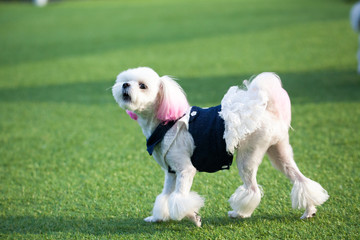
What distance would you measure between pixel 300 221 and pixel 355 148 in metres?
1.32

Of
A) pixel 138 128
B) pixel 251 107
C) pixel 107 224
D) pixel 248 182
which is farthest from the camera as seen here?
pixel 138 128

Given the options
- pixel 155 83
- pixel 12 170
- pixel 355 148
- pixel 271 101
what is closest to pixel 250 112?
pixel 271 101

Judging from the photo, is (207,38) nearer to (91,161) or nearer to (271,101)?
(91,161)

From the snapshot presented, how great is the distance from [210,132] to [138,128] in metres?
2.06

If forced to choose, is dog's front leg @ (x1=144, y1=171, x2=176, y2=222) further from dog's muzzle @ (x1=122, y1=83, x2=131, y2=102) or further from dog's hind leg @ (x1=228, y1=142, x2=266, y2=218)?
dog's muzzle @ (x1=122, y1=83, x2=131, y2=102)

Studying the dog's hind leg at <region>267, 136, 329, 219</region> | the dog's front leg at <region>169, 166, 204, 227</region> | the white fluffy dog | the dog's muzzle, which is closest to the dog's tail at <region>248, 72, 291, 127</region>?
the white fluffy dog

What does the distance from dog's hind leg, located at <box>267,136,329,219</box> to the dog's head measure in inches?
23.8

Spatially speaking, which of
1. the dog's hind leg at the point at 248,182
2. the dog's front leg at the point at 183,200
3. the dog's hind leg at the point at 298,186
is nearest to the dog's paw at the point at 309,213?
the dog's hind leg at the point at 298,186

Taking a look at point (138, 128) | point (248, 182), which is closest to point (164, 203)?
point (248, 182)

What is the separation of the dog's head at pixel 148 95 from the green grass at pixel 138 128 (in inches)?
27.1

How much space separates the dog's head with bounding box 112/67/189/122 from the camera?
2170 millimetres

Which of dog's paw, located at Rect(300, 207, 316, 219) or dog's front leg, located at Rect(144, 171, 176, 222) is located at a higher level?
dog's front leg, located at Rect(144, 171, 176, 222)

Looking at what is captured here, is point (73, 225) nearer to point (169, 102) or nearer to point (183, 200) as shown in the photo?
point (183, 200)

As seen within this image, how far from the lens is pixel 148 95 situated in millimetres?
2203
